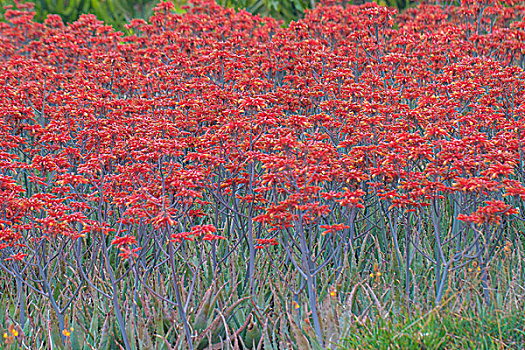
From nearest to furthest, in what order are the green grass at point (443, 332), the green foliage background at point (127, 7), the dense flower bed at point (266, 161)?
1. the green grass at point (443, 332)
2. the dense flower bed at point (266, 161)
3. the green foliage background at point (127, 7)

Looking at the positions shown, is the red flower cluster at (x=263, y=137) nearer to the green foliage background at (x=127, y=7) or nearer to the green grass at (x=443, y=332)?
the green grass at (x=443, y=332)

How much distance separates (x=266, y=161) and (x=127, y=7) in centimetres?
1026

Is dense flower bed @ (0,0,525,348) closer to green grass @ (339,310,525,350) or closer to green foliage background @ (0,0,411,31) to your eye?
green grass @ (339,310,525,350)

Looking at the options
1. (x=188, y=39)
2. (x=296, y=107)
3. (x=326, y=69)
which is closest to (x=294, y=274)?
(x=296, y=107)

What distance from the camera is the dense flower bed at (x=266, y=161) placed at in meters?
4.64

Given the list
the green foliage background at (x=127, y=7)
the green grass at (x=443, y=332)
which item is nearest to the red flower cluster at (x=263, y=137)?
the green grass at (x=443, y=332)

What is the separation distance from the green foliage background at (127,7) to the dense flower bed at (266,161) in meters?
3.99

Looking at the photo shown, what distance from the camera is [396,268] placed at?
5.28 metres

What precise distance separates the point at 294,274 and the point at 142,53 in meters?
4.29

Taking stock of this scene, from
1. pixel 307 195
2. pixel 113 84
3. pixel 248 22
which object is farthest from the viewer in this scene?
pixel 248 22

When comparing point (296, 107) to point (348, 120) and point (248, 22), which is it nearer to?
point (348, 120)

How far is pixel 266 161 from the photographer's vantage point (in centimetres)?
458

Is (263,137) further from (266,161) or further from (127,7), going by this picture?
(127,7)

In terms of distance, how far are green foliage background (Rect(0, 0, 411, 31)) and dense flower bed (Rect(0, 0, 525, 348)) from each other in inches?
157
